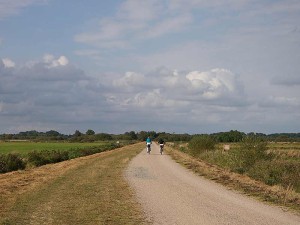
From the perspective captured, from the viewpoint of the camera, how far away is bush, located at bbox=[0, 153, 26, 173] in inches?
1359

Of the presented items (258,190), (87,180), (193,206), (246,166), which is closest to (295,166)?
(246,166)

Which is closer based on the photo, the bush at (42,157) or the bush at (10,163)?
the bush at (10,163)

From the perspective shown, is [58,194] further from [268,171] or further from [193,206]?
[268,171]

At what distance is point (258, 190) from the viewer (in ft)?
59.4

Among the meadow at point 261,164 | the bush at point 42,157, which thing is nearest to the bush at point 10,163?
the bush at point 42,157

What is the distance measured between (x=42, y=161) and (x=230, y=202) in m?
31.3

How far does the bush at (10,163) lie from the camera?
34.5m

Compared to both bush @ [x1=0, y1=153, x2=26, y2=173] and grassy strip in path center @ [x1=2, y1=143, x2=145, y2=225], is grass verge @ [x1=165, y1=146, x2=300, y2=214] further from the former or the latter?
bush @ [x1=0, y1=153, x2=26, y2=173]

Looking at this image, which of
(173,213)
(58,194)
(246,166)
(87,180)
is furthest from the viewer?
(246,166)

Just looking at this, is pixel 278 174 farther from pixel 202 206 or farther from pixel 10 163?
pixel 10 163

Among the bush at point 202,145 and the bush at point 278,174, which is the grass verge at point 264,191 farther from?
the bush at point 202,145

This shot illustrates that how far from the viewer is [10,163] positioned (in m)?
35.6

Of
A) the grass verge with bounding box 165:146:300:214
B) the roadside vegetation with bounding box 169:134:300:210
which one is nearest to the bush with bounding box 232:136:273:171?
the roadside vegetation with bounding box 169:134:300:210

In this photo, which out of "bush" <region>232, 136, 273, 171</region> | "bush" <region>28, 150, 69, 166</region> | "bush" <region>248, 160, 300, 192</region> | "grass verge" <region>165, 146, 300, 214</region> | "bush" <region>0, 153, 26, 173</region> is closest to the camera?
"grass verge" <region>165, 146, 300, 214</region>
